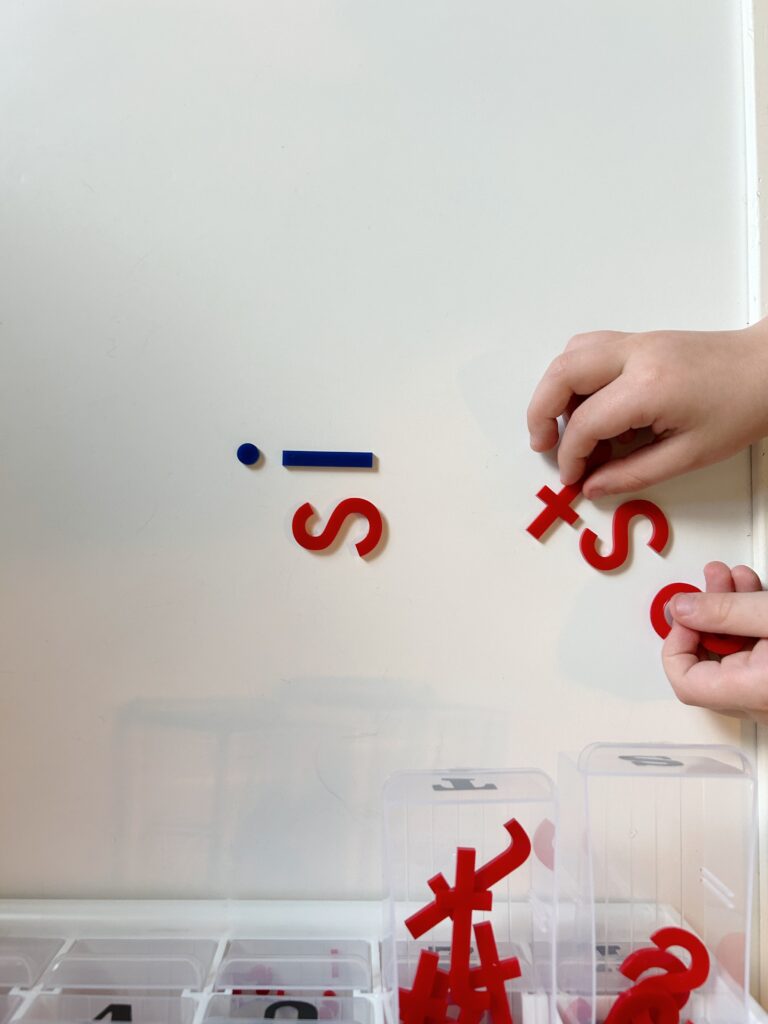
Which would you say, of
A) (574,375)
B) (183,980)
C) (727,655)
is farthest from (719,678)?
(183,980)

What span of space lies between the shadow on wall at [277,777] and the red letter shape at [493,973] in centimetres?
19

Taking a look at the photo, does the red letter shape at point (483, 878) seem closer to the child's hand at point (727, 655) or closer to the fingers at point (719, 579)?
the child's hand at point (727, 655)

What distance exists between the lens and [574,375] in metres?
0.77

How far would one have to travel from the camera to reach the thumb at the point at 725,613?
2.32 feet

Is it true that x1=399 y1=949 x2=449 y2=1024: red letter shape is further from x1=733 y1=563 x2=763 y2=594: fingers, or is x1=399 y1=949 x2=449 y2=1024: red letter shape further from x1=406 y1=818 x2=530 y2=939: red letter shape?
x1=733 y1=563 x2=763 y2=594: fingers

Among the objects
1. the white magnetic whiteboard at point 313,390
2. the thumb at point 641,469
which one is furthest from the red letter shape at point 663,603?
the thumb at point 641,469

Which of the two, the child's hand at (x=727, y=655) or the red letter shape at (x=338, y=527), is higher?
the red letter shape at (x=338, y=527)

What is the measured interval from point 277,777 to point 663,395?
1.72 feet

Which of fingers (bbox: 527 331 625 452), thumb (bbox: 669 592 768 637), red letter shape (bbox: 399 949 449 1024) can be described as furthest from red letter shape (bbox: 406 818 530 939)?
fingers (bbox: 527 331 625 452)

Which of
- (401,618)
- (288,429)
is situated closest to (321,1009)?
(401,618)

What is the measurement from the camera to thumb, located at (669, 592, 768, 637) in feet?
2.32

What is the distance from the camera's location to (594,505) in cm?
85

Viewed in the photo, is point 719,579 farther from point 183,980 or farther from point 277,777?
point 183,980

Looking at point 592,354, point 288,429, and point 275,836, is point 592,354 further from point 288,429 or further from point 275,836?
point 275,836
